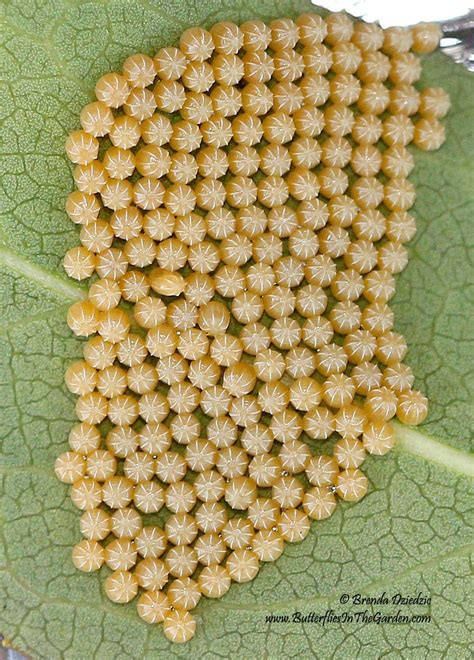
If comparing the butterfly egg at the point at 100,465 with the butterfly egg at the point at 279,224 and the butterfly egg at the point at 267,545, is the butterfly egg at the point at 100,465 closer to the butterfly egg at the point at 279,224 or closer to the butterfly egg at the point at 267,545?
the butterfly egg at the point at 267,545

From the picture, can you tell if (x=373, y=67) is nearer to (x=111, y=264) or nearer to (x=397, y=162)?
(x=397, y=162)

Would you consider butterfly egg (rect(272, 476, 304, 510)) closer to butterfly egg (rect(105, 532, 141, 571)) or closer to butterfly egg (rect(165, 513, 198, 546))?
butterfly egg (rect(165, 513, 198, 546))

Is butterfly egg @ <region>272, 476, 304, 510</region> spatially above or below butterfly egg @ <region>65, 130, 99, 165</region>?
below

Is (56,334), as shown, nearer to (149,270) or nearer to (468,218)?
(149,270)

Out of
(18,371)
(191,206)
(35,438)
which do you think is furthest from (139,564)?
(191,206)

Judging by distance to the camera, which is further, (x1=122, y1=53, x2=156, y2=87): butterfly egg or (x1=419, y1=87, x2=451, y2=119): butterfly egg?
(x1=419, y1=87, x2=451, y2=119): butterfly egg

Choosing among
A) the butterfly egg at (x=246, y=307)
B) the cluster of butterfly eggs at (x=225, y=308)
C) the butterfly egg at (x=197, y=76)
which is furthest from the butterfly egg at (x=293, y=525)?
the butterfly egg at (x=197, y=76)

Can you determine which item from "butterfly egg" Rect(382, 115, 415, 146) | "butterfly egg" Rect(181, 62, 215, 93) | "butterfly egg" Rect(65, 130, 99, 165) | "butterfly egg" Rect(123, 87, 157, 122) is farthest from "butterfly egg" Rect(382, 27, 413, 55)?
"butterfly egg" Rect(65, 130, 99, 165)
